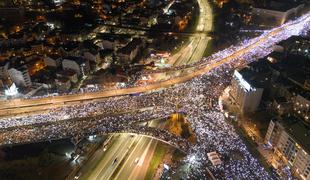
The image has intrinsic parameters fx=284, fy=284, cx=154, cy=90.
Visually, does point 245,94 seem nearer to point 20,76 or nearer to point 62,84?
point 62,84

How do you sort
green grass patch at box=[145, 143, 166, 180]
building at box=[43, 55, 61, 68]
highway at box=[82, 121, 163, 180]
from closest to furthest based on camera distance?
1. highway at box=[82, 121, 163, 180]
2. green grass patch at box=[145, 143, 166, 180]
3. building at box=[43, 55, 61, 68]

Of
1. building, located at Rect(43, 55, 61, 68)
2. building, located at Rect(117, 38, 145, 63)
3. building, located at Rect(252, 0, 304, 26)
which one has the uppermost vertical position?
building, located at Rect(252, 0, 304, 26)

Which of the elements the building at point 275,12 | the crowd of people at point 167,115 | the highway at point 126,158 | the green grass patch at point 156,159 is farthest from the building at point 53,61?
the building at point 275,12

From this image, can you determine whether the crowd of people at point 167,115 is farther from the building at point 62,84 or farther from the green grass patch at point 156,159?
the building at point 62,84

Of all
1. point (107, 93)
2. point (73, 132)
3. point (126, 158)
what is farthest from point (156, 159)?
point (107, 93)

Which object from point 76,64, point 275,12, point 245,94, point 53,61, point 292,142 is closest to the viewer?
point 292,142

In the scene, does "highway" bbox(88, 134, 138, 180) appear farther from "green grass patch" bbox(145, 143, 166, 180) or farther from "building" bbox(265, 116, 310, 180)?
"building" bbox(265, 116, 310, 180)

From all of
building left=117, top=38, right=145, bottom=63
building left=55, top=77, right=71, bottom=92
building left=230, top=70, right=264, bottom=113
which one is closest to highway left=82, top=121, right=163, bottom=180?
building left=230, top=70, right=264, bottom=113
